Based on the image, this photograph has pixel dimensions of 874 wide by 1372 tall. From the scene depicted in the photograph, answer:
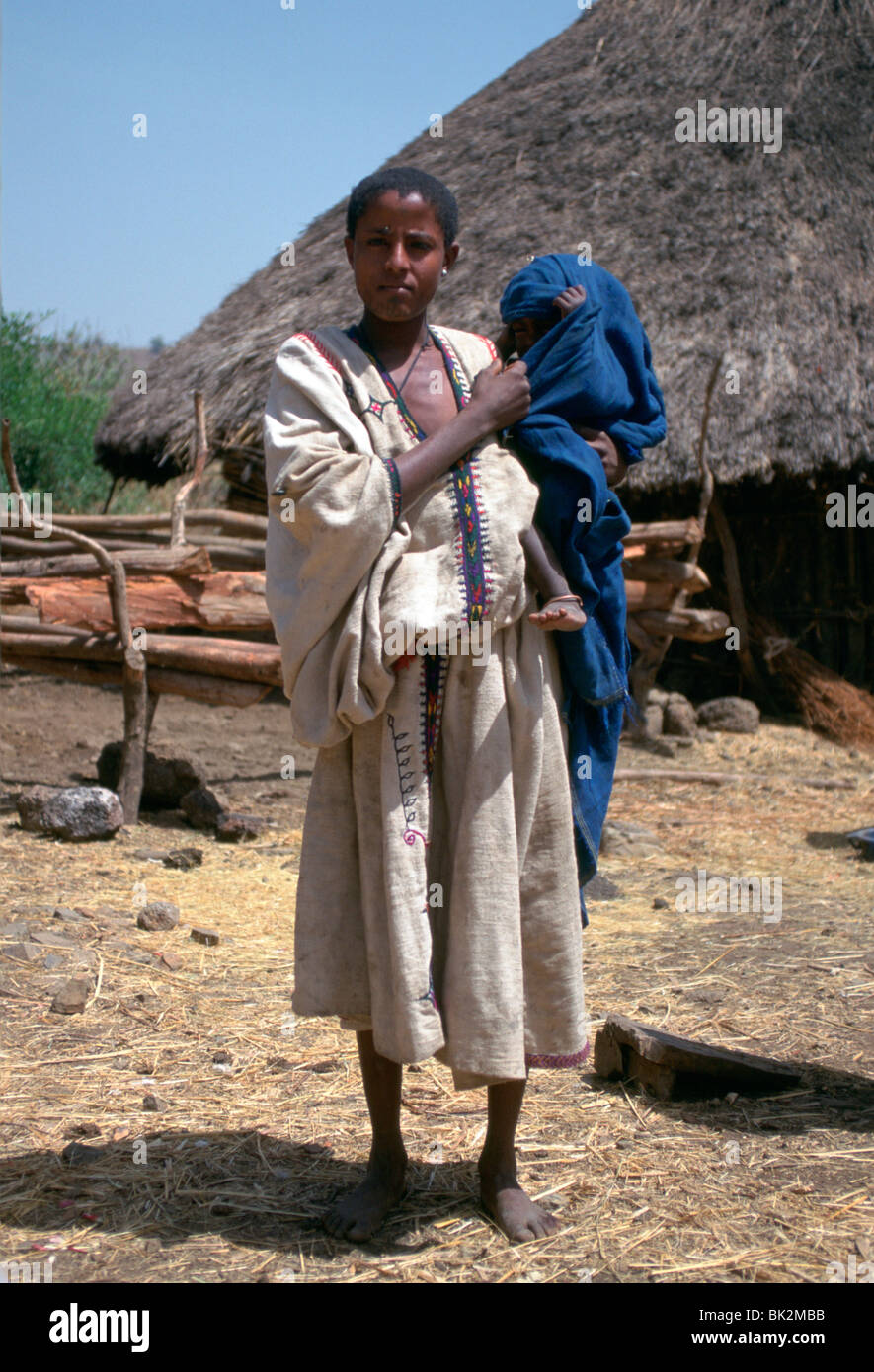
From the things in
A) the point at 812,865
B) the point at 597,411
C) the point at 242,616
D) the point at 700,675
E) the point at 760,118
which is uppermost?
the point at 760,118

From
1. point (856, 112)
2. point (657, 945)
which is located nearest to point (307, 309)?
point (856, 112)

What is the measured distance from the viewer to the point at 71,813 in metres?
5.22

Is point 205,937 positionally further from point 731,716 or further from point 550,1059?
point 731,716

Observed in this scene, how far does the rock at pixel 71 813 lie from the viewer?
5219mm

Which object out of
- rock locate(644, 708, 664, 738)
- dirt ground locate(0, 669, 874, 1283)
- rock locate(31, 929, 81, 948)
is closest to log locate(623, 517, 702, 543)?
rock locate(644, 708, 664, 738)

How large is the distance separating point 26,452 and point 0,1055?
33.0 ft

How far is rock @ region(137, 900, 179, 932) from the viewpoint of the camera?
415 centimetres

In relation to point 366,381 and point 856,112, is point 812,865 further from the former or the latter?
point 856,112

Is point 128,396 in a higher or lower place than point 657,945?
higher

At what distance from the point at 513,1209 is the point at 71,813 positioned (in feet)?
11.6

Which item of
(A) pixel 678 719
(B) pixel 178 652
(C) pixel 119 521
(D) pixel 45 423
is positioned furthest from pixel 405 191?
(D) pixel 45 423

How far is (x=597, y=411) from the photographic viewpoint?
215 cm

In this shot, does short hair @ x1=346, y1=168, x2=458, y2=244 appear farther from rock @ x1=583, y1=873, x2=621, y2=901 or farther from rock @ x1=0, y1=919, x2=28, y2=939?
rock @ x1=583, y1=873, x2=621, y2=901

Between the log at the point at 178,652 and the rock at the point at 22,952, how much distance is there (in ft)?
7.30
